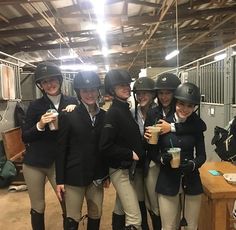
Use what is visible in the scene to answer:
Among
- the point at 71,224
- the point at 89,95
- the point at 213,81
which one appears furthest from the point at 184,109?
the point at 213,81

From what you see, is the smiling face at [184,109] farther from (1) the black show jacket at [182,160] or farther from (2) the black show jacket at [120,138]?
(2) the black show jacket at [120,138]

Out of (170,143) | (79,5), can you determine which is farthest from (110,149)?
(79,5)

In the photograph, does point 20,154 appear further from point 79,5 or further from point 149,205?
point 149,205

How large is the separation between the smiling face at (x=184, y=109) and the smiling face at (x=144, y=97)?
0.37 metres

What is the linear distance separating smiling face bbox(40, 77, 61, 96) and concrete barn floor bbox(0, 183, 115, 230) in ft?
4.81

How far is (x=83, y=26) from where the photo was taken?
6.22 metres

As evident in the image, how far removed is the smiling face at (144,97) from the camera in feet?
7.52

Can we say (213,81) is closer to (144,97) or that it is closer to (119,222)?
(144,97)

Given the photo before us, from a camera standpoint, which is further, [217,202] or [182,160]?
[217,202]

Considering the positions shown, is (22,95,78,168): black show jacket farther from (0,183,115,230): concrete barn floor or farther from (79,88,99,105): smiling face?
(0,183,115,230): concrete barn floor

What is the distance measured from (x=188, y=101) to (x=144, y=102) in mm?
475

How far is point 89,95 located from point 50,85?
1.13 ft

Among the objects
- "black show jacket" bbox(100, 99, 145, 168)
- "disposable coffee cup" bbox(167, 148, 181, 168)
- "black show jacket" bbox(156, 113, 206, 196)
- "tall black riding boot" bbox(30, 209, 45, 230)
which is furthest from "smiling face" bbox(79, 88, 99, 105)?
"tall black riding boot" bbox(30, 209, 45, 230)

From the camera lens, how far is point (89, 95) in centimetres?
205
